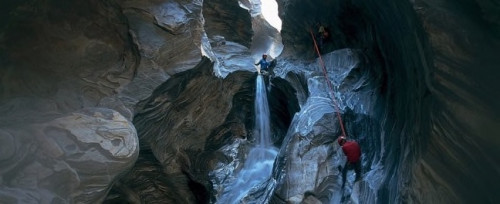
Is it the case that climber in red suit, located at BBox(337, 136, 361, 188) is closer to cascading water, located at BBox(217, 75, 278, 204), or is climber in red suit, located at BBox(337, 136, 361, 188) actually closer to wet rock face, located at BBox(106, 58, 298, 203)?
cascading water, located at BBox(217, 75, 278, 204)

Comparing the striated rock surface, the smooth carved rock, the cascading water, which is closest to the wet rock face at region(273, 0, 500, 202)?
the striated rock surface

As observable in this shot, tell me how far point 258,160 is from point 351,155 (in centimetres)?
499

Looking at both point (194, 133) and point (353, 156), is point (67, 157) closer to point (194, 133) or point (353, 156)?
point (353, 156)

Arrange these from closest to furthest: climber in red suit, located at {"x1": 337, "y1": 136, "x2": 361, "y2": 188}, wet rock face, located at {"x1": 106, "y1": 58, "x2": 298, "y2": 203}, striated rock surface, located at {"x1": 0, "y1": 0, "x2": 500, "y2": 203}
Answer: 1. striated rock surface, located at {"x1": 0, "y1": 0, "x2": 500, "y2": 203}
2. climber in red suit, located at {"x1": 337, "y1": 136, "x2": 361, "y2": 188}
3. wet rock face, located at {"x1": 106, "y1": 58, "x2": 298, "y2": 203}

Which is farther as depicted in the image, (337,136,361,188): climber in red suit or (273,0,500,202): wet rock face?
(337,136,361,188): climber in red suit

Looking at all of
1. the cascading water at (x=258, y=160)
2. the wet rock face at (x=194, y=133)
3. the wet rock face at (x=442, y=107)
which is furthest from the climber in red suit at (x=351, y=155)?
the wet rock face at (x=194, y=133)

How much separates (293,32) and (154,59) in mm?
7138

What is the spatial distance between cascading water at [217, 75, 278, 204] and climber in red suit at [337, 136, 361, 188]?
281 cm

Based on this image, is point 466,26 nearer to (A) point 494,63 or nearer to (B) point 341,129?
(A) point 494,63

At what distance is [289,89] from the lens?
11.5m

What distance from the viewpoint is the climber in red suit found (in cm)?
669

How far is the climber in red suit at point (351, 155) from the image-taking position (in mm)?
6691

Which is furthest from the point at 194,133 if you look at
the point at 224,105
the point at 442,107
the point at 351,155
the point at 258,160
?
the point at 442,107

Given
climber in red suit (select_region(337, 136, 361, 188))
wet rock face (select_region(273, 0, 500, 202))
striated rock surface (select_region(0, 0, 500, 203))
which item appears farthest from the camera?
climber in red suit (select_region(337, 136, 361, 188))
